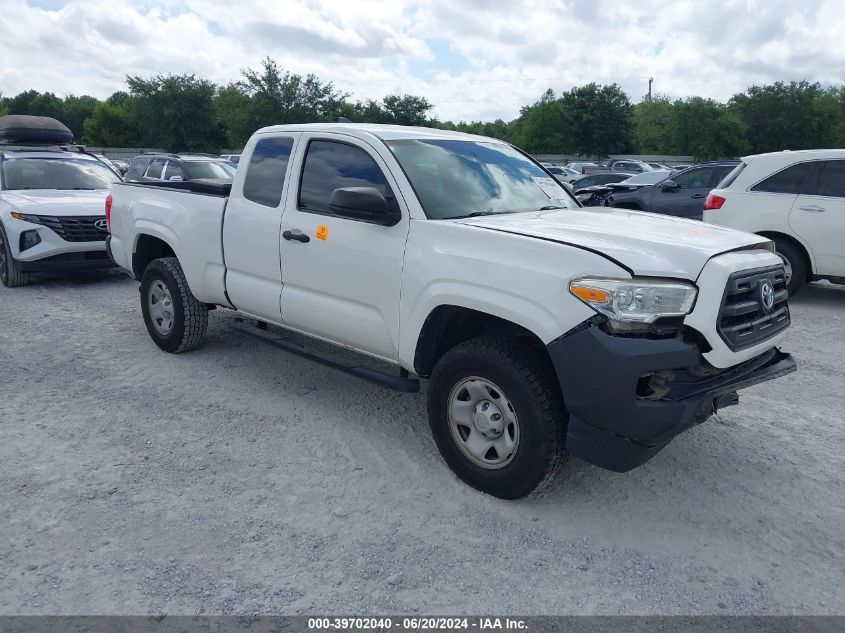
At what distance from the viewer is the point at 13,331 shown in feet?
22.5

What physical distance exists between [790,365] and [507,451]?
1.60 m

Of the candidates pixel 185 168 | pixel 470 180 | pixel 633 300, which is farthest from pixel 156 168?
pixel 633 300

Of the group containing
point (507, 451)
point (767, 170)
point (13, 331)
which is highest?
point (767, 170)

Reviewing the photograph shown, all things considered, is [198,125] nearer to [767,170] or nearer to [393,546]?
[767,170]

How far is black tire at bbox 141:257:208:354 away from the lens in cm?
575

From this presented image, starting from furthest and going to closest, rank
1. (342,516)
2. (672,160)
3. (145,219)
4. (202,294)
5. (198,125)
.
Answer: (198,125) → (672,160) → (145,219) → (202,294) → (342,516)

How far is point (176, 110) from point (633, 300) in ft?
179

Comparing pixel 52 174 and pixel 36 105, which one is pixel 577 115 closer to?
pixel 52 174

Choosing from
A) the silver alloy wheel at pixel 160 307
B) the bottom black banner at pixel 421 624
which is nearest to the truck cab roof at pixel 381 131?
the silver alloy wheel at pixel 160 307

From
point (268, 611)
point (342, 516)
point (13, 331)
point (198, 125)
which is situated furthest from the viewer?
point (198, 125)

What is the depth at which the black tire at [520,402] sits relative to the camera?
3.29 meters

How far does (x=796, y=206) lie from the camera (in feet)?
26.9

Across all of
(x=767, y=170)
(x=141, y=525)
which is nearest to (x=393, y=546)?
(x=141, y=525)

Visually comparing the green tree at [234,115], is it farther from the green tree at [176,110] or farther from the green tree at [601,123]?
the green tree at [601,123]
